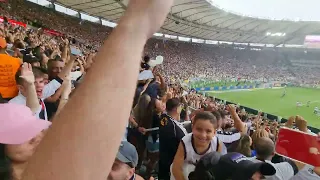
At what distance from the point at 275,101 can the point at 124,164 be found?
1234 inches

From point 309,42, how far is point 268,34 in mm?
7546

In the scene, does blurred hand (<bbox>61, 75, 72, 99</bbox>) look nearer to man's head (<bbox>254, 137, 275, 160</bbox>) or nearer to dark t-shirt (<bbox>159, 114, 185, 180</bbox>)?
dark t-shirt (<bbox>159, 114, 185, 180</bbox>)

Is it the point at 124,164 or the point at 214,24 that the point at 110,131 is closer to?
the point at 124,164

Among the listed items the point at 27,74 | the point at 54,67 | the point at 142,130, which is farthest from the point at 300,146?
the point at 54,67

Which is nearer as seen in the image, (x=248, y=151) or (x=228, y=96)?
(x=248, y=151)

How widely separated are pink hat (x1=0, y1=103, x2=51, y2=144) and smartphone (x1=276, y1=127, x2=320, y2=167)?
5.15 feet

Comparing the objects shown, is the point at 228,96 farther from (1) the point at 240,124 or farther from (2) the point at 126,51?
(2) the point at 126,51

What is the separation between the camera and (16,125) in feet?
2.76

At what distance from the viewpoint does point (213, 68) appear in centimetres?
5006

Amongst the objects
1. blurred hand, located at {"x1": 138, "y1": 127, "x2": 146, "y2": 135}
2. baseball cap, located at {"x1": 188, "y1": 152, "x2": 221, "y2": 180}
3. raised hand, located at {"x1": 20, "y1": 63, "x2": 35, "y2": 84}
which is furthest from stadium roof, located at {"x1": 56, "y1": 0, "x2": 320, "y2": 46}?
baseball cap, located at {"x1": 188, "y1": 152, "x2": 221, "y2": 180}

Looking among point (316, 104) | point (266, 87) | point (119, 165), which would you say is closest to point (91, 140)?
point (119, 165)

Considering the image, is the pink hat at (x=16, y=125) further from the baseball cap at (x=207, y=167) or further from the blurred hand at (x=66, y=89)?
the blurred hand at (x=66, y=89)

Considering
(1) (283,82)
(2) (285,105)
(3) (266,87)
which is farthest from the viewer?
(1) (283,82)

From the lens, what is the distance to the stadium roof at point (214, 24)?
2908cm
